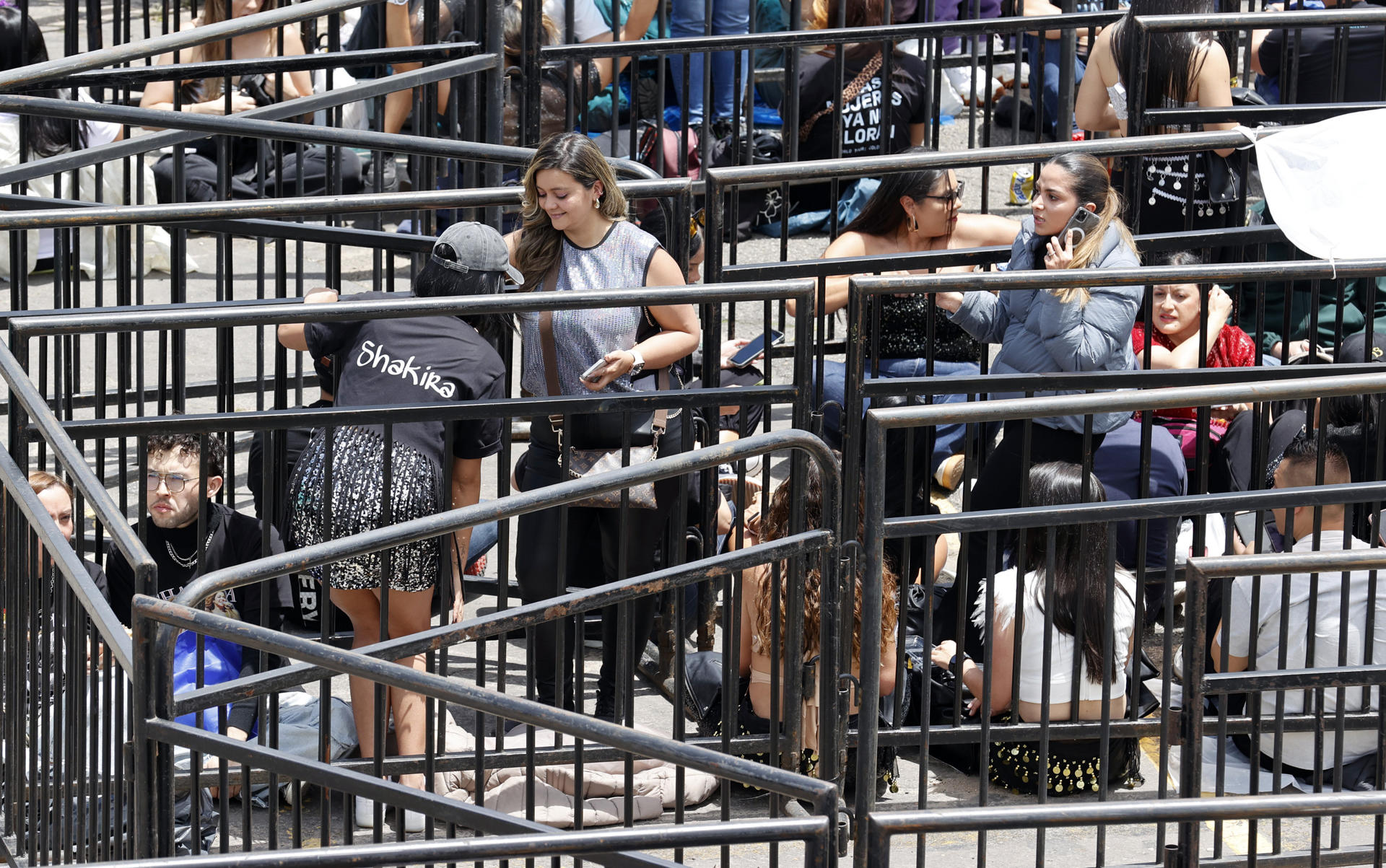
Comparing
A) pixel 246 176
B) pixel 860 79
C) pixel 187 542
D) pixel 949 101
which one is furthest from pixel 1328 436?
pixel 246 176

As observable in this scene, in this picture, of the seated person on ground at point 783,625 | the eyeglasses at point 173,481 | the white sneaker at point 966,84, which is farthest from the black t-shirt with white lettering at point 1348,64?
the eyeglasses at point 173,481

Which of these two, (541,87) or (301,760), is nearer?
(301,760)

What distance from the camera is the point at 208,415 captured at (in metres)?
4.78

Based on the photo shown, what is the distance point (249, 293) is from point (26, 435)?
4823 millimetres

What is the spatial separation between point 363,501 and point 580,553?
90 centimetres

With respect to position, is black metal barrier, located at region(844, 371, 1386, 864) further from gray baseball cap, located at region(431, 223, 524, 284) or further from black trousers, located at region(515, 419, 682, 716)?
gray baseball cap, located at region(431, 223, 524, 284)

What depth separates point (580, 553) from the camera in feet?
18.6

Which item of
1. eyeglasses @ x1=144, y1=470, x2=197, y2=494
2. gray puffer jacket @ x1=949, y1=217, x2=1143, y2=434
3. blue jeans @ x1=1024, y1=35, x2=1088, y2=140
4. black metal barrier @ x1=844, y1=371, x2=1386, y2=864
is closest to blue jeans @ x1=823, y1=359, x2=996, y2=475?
gray puffer jacket @ x1=949, y1=217, x2=1143, y2=434

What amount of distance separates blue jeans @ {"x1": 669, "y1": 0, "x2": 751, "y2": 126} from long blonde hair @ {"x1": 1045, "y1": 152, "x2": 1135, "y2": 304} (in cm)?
342

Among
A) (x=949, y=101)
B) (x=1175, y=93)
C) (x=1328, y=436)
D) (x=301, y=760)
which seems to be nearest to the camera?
(x=301, y=760)

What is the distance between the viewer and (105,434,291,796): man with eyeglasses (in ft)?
17.6

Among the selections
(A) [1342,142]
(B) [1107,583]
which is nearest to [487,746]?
(B) [1107,583]

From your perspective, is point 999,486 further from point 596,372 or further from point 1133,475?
point 596,372

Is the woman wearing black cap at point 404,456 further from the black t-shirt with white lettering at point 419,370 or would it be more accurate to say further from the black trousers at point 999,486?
the black trousers at point 999,486
